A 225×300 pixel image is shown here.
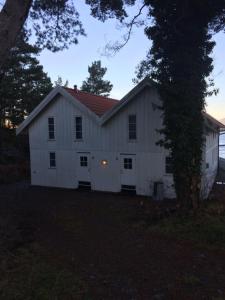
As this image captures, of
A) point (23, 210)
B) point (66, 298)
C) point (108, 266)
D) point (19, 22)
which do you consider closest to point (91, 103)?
point (23, 210)

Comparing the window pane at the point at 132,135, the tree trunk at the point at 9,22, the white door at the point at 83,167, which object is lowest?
the white door at the point at 83,167

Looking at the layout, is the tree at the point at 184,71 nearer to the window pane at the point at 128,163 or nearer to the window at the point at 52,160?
the window pane at the point at 128,163

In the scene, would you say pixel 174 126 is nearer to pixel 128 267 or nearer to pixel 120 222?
pixel 120 222

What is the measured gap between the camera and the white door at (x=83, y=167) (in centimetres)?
1733

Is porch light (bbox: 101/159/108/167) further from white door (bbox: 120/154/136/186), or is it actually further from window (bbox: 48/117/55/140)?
window (bbox: 48/117/55/140)

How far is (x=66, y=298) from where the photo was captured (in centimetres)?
548

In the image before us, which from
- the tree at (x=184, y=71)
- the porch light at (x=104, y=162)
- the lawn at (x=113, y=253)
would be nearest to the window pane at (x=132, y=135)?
the porch light at (x=104, y=162)

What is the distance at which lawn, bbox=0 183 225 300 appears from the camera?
5801 millimetres

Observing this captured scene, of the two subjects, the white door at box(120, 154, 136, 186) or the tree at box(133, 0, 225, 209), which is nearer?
the tree at box(133, 0, 225, 209)

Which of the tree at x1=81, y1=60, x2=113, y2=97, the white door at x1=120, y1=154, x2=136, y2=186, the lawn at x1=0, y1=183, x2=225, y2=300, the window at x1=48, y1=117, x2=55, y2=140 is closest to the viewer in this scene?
the lawn at x1=0, y1=183, x2=225, y2=300

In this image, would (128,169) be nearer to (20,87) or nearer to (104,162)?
(104,162)

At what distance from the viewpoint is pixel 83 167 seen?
57.5 ft

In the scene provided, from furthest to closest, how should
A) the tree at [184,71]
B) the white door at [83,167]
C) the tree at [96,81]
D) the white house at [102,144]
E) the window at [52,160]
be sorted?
the tree at [96,81] → the window at [52,160] → the white door at [83,167] → the white house at [102,144] → the tree at [184,71]

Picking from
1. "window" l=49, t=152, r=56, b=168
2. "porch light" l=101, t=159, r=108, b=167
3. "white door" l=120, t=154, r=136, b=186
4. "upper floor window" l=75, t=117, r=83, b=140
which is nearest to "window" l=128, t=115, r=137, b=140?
"white door" l=120, t=154, r=136, b=186
